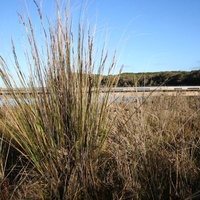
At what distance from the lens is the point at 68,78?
2.35m

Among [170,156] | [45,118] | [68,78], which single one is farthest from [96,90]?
[170,156]

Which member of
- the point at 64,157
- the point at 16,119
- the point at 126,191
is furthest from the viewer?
the point at 16,119

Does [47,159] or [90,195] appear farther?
[47,159]

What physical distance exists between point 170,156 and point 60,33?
117 cm

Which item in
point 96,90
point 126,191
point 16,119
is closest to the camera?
point 126,191

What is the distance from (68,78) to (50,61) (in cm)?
18

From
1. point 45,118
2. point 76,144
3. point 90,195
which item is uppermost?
point 45,118

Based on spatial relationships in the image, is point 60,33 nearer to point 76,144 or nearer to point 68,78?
point 68,78

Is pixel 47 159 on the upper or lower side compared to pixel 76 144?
lower

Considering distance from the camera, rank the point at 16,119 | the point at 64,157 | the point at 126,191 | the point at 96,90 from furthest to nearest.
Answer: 1. the point at 96,90
2. the point at 16,119
3. the point at 64,157
4. the point at 126,191

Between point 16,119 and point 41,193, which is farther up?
point 16,119

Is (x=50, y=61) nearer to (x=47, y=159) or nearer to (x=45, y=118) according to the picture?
(x=45, y=118)

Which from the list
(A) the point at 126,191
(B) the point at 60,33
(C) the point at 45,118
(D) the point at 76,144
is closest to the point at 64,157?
(D) the point at 76,144

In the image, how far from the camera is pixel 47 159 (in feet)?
7.74
